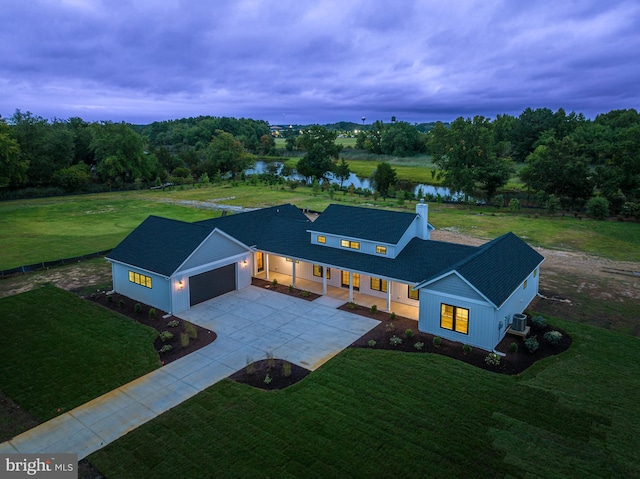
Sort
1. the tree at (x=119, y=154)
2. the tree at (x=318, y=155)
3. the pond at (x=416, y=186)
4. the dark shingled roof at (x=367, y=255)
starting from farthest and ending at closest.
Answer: the tree at (x=318, y=155)
the pond at (x=416, y=186)
the tree at (x=119, y=154)
the dark shingled roof at (x=367, y=255)

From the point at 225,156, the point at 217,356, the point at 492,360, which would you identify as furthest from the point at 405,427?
the point at 225,156

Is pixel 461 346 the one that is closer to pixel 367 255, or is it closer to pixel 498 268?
pixel 498 268

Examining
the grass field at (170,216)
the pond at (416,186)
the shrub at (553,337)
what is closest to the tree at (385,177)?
the grass field at (170,216)

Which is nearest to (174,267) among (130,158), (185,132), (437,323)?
(437,323)

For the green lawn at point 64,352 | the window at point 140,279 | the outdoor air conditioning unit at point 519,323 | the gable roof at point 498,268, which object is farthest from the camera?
the window at point 140,279

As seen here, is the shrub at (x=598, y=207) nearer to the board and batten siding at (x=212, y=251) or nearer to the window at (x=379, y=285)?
the window at (x=379, y=285)
